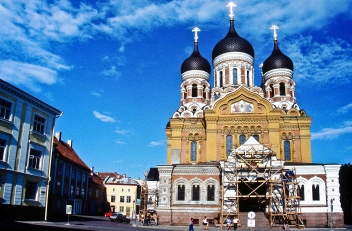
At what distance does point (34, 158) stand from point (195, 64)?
26987 mm

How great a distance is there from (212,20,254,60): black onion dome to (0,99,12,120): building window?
27.9m

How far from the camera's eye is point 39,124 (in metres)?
29.6

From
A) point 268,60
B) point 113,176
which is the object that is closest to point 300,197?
point 268,60

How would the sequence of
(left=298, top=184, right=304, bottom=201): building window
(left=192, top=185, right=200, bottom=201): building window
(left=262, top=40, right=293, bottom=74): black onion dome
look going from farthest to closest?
(left=262, top=40, right=293, bottom=74): black onion dome, (left=192, top=185, right=200, bottom=201): building window, (left=298, top=184, right=304, bottom=201): building window

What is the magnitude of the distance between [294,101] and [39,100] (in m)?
30.6

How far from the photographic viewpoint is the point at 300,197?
32531mm

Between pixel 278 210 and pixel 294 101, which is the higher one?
pixel 294 101

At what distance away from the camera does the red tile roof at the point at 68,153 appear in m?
44.8

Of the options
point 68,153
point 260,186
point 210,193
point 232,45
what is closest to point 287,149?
point 260,186

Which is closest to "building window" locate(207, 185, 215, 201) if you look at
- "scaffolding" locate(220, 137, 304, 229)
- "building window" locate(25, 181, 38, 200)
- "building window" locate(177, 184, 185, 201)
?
"scaffolding" locate(220, 137, 304, 229)

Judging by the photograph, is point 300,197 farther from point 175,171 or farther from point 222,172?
point 175,171

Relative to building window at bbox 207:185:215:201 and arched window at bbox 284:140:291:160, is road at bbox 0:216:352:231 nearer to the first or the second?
building window at bbox 207:185:215:201

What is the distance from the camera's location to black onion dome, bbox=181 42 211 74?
163ft

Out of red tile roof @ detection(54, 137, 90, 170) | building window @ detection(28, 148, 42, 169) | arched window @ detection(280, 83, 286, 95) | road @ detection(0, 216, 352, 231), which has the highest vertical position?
arched window @ detection(280, 83, 286, 95)
